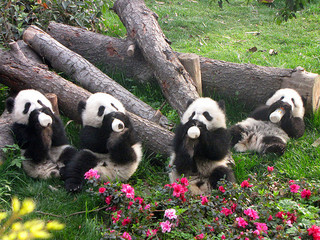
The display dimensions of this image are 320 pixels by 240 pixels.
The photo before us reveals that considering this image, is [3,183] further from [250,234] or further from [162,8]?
[162,8]

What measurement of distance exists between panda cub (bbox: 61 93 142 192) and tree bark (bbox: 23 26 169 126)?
756 millimetres

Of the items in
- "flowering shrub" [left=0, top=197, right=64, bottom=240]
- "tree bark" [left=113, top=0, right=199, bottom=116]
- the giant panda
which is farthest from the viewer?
"tree bark" [left=113, top=0, right=199, bottom=116]

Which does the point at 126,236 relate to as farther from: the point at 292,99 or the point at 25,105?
the point at 292,99

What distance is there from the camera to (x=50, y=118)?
4.11 metres

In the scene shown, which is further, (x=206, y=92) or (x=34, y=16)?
(x=34, y=16)

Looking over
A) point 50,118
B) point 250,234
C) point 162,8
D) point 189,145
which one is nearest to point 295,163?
point 189,145

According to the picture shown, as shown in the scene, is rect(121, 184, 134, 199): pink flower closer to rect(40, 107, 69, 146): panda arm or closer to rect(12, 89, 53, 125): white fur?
rect(40, 107, 69, 146): panda arm

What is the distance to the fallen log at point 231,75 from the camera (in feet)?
18.4

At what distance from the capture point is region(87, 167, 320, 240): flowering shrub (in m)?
2.86

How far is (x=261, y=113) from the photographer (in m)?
5.29

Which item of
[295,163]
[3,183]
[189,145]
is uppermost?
[189,145]

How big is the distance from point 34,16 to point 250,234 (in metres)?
6.06

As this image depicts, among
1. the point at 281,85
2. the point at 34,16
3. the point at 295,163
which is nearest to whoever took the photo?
the point at 295,163

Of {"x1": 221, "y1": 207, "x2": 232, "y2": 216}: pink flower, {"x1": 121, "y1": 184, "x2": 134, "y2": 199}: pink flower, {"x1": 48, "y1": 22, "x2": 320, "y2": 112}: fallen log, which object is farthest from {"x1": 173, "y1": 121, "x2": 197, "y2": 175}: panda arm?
{"x1": 48, "y1": 22, "x2": 320, "y2": 112}: fallen log
